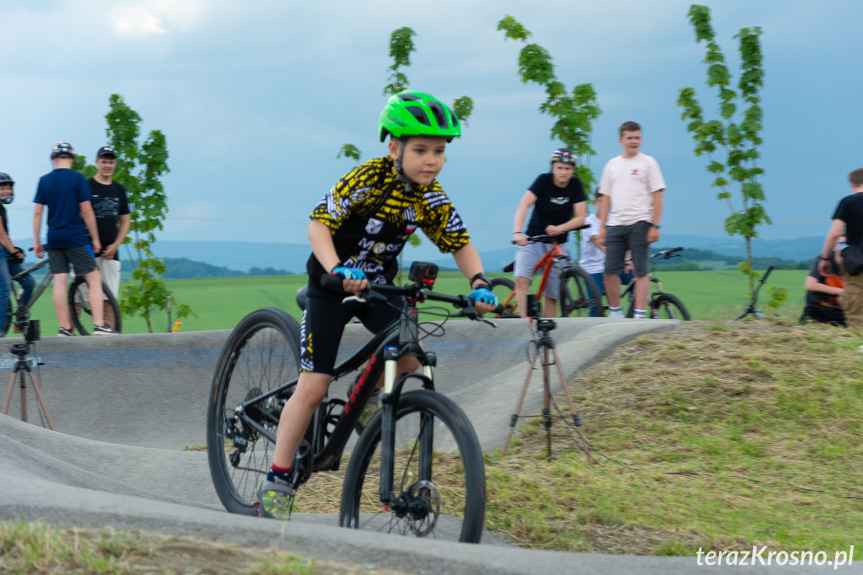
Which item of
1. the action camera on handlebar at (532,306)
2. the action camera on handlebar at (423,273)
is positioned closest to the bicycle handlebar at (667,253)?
the action camera on handlebar at (532,306)

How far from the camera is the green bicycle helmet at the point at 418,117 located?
3938 millimetres

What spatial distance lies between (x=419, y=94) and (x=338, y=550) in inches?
79.4

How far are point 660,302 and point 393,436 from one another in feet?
25.3

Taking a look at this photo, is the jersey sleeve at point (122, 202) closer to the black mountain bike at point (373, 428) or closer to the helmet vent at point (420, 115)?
the black mountain bike at point (373, 428)

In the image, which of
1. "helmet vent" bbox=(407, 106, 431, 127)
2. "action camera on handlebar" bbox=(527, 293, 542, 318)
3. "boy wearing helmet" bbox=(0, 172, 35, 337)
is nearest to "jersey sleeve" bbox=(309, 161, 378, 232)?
"helmet vent" bbox=(407, 106, 431, 127)

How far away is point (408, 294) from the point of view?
3.93 meters

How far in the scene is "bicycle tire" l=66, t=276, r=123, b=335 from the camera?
432 inches

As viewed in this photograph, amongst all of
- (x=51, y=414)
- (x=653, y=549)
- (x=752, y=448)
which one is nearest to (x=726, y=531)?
(x=653, y=549)

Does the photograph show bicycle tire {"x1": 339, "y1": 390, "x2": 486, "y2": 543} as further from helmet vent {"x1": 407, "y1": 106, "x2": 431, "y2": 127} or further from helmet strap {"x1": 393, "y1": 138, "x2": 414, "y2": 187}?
helmet vent {"x1": 407, "y1": 106, "x2": 431, "y2": 127}

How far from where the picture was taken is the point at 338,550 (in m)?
3.04

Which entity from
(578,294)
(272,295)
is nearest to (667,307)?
(578,294)

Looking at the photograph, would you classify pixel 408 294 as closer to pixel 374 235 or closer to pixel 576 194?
pixel 374 235

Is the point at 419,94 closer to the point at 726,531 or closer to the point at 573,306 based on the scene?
the point at 726,531

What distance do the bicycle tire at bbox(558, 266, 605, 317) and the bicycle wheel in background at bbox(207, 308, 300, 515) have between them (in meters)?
5.75
